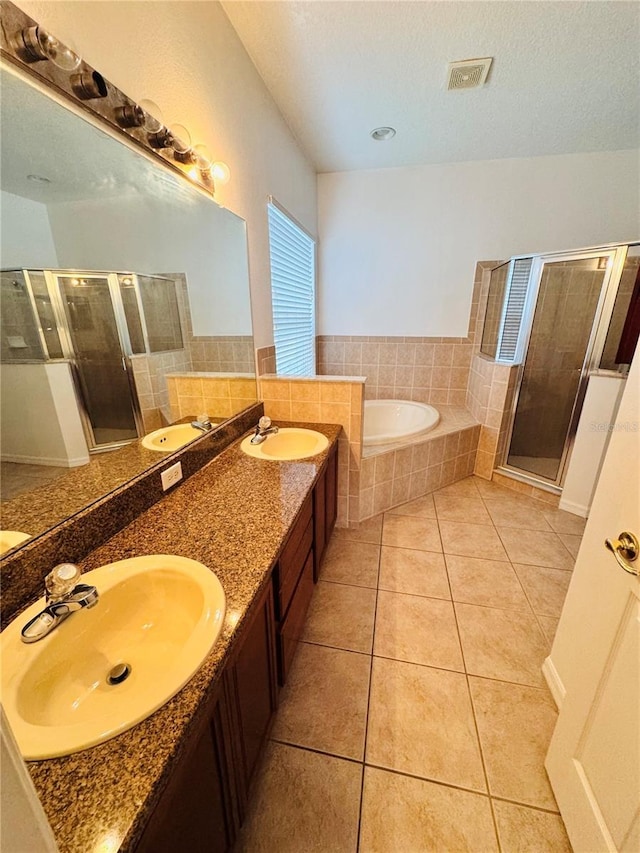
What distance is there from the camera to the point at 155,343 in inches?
47.3

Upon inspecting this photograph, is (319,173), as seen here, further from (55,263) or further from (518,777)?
(518,777)

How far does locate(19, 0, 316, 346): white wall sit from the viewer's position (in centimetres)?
92

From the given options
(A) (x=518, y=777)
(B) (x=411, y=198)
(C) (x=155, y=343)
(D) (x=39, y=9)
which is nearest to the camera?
(D) (x=39, y=9)

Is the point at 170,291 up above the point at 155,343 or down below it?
above

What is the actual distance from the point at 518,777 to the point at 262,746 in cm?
85

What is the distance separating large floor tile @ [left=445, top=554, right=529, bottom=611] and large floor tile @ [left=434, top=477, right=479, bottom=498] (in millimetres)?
769

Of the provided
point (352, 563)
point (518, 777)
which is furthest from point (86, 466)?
point (518, 777)

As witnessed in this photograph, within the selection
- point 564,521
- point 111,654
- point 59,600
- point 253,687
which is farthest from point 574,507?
point 59,600

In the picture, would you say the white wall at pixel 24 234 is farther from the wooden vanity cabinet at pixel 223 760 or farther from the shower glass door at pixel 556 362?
the shower glass door at pixel 556 362

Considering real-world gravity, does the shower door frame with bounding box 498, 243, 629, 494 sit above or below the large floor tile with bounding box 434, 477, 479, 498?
above

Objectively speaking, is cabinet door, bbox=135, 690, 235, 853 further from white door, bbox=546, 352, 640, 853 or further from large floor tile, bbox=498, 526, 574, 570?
large floor tile, bbox=498, 526, 574, 570

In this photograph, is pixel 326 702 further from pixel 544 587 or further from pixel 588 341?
pixel 588 341

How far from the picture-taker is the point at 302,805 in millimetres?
1004

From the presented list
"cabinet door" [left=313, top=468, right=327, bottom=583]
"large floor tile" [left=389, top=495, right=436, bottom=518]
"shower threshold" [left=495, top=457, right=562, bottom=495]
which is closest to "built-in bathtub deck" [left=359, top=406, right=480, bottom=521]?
"large floor tile" [left=389, top=495, right=436, bottom=518]
